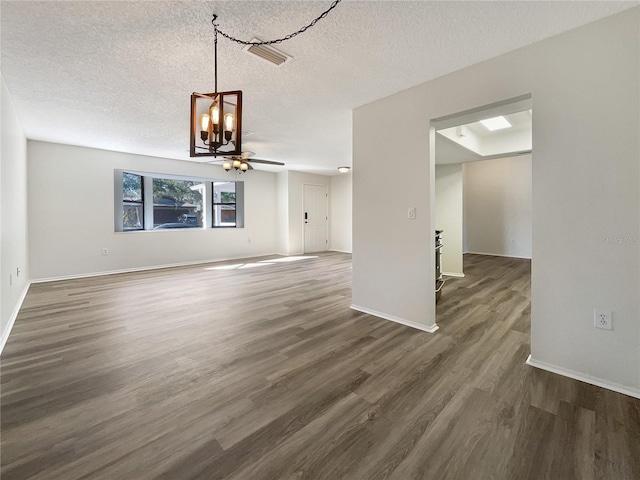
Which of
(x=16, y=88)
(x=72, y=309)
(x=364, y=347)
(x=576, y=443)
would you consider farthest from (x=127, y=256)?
(x=576, y=443)

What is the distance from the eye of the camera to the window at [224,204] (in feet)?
25.3

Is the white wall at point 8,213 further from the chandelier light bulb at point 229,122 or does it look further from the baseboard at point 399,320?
the baseboard at point 399,320

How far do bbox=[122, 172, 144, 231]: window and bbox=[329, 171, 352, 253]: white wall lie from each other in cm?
546

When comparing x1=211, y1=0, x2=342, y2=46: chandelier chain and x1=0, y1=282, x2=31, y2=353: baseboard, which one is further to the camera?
x1=0, y1=282, x2=31, y2=353: baseboard

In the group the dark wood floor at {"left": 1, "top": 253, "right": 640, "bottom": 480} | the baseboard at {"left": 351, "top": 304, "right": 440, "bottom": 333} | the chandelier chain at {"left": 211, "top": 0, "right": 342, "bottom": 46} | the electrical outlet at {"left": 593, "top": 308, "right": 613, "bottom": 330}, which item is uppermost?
the chandelier chain at {"left": 211, "top": 0, "right": 342, "bottom": 46}

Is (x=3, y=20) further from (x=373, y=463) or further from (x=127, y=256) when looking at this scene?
(x=127, y=256)

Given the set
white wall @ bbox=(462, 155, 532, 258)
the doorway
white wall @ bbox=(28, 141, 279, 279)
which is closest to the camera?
the doorway

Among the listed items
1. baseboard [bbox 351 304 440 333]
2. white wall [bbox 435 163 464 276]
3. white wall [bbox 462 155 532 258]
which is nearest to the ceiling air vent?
baseboard [bbox 351 304 440 333]

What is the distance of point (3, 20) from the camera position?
6.43 feet

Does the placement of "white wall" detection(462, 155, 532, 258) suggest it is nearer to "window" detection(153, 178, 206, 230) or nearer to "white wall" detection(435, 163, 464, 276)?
"white wall" detection(435, 163, 464, 276)

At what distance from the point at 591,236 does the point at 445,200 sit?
3.82m

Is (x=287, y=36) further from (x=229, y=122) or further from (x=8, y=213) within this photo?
(x=8, y=213)

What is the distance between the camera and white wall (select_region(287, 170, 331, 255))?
27.6 feet

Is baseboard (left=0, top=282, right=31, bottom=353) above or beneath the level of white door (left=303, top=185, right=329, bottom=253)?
beneath
